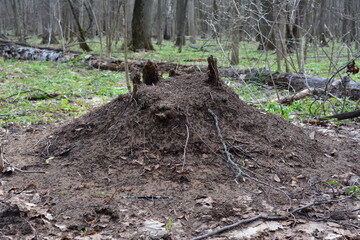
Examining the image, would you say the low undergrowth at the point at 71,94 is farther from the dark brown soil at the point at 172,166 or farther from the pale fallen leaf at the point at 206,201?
the pale fallen leaf at the point at 206,201

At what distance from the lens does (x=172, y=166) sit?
3240 millimetres

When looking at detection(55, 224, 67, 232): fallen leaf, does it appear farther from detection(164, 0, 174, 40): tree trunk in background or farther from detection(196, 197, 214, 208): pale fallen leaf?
detection(164, 0, 174, 40): tree trunk in background

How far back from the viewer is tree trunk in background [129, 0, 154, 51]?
1530 cm

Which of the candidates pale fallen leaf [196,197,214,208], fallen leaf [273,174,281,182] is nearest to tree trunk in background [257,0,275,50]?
fallen leaf [273,174,281,182]

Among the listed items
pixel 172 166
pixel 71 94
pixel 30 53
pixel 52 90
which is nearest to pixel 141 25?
pixel 30 53

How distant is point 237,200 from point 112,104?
194 cm

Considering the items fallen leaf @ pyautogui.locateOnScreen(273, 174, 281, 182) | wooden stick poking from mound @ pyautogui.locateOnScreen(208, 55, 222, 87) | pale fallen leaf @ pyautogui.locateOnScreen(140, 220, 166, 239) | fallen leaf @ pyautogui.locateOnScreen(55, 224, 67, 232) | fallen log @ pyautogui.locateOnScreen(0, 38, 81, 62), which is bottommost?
pale fallen leaf @ pyautogui.locateOnScreen(140, 220, 166, 239)

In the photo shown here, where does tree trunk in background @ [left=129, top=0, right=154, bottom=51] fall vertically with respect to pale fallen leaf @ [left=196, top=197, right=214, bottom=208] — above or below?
above

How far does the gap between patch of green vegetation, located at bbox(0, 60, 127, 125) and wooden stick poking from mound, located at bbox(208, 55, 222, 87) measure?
281cm

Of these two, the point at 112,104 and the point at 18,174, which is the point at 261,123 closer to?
the point at 112,104

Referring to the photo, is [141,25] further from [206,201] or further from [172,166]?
[206,201]

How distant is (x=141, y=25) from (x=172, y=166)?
43.4 feet

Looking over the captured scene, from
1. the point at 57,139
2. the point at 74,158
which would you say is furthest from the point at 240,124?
A: the point at 57,139

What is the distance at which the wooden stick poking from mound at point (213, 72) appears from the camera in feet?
12.8
